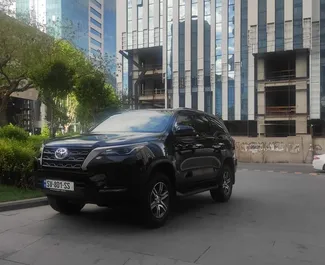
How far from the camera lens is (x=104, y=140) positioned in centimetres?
531

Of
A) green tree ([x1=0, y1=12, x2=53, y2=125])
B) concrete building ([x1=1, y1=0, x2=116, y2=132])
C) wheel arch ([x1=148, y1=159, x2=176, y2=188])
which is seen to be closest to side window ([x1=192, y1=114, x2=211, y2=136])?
wheel arch ([x1=148, y1=159, x2=176, y2=188])

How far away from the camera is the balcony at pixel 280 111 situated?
4119 centimetres

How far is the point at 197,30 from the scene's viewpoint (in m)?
47.2

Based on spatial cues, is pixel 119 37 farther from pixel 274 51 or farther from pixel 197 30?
pixel 274 51

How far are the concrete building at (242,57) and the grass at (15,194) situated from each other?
110ft

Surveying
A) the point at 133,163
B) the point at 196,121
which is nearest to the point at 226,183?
the point at 196,121

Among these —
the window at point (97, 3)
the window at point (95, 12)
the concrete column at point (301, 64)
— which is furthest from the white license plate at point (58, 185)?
the window at point (97, 3)

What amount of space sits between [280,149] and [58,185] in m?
22.9

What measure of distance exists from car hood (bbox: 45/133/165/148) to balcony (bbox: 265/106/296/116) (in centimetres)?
3806

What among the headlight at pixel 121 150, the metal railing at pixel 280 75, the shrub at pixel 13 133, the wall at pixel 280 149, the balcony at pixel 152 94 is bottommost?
the wall at pixel 280 149

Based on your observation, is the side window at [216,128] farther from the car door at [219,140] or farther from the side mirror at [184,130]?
the side mirror at [184,130]

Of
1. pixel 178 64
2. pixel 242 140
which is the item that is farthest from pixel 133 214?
pixel 178 64

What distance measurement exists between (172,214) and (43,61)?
932 centimetres

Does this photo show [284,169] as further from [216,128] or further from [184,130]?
[184,130]
